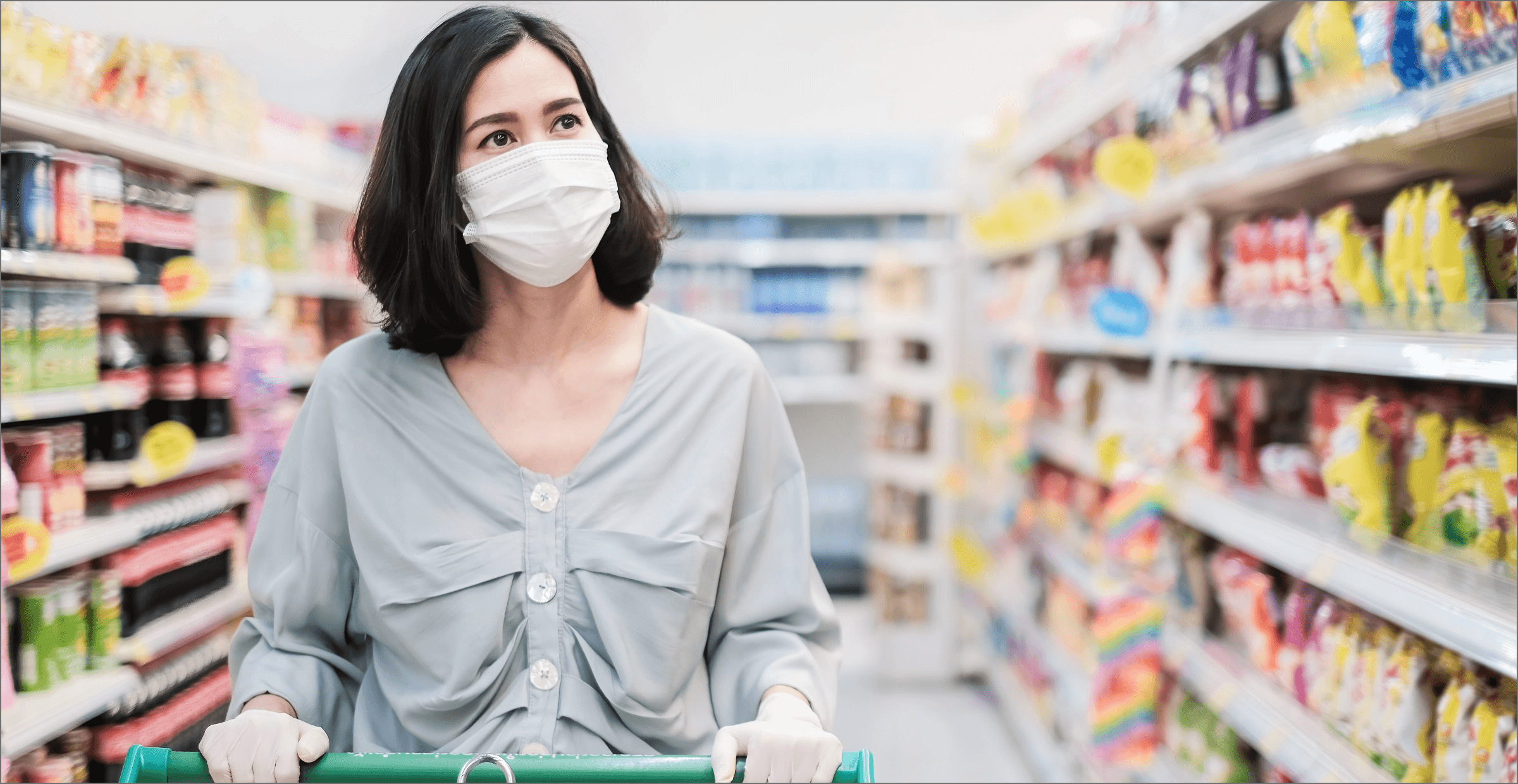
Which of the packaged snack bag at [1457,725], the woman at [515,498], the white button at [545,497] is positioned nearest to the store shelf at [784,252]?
the packaged snack bag at [1457,725]

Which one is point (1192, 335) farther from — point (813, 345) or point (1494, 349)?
point (813, 345)

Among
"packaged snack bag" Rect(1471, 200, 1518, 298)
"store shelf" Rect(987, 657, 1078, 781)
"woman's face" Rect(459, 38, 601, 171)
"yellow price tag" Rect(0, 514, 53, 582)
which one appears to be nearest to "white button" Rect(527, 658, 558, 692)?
"woman's face" Rect(459, 38, 601, 171)

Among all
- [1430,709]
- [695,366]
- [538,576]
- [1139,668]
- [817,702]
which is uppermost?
[695,366]

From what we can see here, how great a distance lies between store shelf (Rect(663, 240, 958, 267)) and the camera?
244 inches

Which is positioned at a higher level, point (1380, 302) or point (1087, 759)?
point (1380, 302)

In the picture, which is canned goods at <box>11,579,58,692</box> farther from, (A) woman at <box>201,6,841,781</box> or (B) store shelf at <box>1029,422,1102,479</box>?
(B) store shelf at <box>1029,422,1102,479</box>

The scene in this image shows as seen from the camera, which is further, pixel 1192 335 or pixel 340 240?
pixel 340 240

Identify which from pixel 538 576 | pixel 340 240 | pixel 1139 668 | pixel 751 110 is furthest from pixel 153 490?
pixel 751 110

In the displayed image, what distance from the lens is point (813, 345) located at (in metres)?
6.45

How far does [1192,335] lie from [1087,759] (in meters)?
1.28

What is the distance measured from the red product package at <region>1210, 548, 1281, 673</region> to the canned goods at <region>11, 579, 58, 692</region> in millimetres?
2739

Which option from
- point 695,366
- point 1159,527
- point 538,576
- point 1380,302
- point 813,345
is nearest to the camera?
point 538,576

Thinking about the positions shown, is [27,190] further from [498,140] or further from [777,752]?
[777,752]

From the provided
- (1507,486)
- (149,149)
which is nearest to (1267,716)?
(1507,486)
